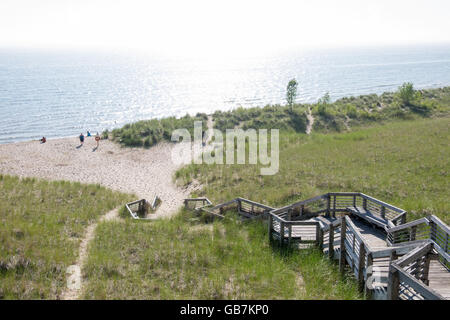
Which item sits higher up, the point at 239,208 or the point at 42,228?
the point at 42,228

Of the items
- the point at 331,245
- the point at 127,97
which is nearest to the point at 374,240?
the point at 331,245

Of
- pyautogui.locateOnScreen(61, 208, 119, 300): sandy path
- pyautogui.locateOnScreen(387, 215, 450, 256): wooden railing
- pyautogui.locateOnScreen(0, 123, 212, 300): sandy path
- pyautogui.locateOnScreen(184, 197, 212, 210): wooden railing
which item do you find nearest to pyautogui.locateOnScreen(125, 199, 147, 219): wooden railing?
pyautogui.locateOnScreen(0, 123, 212, 300): sandy path

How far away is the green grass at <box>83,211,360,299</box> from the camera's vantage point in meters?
9.59

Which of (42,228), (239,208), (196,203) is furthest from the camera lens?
(196,203)

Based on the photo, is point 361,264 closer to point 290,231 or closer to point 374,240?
point 290,231

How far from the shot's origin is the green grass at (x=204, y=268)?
9.59 metres

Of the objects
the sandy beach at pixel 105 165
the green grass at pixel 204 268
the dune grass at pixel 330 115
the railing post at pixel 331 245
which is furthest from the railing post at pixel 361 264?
the dune grass at pixel 330 115

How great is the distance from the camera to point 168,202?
22.1 metres

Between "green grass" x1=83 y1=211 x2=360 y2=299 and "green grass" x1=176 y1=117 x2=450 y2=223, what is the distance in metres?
5.71

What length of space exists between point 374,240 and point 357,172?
9.59 m

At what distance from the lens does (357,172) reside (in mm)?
21938

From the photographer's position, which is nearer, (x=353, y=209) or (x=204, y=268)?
(x=204, y=268)

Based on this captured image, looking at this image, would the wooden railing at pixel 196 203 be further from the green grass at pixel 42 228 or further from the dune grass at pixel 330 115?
the dune grass at pixel 330 115
